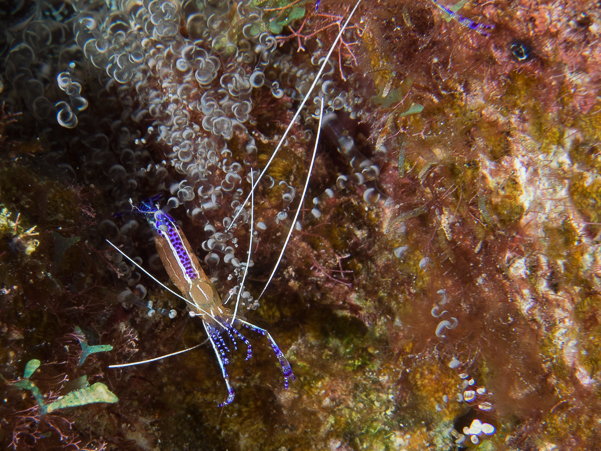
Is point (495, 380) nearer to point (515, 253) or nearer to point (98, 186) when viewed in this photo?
→ point (515, 253)

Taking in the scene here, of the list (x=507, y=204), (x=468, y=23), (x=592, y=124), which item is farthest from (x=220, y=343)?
(x=592, y=124)

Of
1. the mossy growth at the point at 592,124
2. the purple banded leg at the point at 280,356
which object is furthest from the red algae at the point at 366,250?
the purple banded leg at the point at 280,356


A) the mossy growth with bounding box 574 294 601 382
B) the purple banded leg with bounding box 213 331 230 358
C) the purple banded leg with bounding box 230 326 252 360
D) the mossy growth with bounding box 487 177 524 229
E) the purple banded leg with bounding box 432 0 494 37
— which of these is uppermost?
the purple banded leg with bounding box 432 0 494 37

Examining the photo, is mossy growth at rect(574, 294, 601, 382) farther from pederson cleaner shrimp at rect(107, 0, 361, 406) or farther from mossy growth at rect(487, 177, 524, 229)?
pederson cleaner shrimp at rect(107, 0, 361, 406)

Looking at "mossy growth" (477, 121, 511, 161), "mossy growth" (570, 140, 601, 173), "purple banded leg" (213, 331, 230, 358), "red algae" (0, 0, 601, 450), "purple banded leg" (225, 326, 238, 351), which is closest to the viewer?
"red algae" (0, 0, 601, 450)

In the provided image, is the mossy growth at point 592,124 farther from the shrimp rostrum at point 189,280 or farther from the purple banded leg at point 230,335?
the purple banded leg at point 230,335

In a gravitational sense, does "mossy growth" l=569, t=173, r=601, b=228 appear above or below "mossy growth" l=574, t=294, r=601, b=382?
above

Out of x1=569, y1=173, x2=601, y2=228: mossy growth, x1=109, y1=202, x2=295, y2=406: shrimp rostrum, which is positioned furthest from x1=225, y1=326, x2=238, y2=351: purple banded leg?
x1=569, y1=173, x2=601, y2=228: mossy growth

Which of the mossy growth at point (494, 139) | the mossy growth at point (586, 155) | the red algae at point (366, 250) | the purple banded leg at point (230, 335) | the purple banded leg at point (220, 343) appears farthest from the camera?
the purple banded leg at point (230, 335)

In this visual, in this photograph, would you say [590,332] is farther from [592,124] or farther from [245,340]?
[245,340]

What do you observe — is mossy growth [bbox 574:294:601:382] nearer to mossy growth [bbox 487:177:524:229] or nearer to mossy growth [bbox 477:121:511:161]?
mossy growth [bbox 487:177:524:229]

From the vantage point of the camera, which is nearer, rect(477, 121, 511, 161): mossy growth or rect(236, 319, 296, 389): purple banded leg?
rect(477, 121, 511, 161): mossy growth

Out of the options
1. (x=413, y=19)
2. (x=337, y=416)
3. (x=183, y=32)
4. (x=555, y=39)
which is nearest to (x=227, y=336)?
(x=337, y=416)

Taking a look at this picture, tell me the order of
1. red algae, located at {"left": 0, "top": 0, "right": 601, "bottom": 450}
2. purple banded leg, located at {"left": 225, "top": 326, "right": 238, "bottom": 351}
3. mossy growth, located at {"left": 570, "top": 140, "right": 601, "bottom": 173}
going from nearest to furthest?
red algae, located at {"left": 0, "top": 0, "right": 601, "bottom": 450}
mossy growth, located at {"left": 570, "top": 140, "right": 601, "bottom": 173}
purple banded leg, located at {"left": 225, "top": 326, "right": 238, "bottom": 351}
